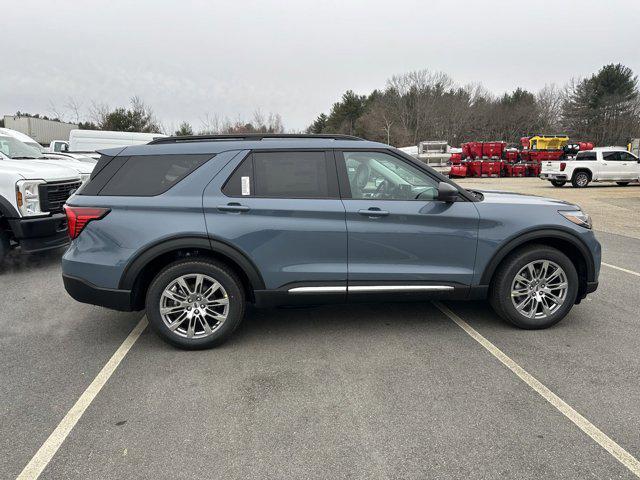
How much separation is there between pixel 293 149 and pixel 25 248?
457 centimetres

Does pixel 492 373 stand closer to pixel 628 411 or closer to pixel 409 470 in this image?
pixel 628 411

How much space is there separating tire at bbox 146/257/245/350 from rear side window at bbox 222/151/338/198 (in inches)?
27.4

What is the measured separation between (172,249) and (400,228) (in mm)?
1920

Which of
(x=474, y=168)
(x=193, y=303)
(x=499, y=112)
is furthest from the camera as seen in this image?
(x=499, y=112)

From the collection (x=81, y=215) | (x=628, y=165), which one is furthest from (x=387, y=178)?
(x=628, y=165)

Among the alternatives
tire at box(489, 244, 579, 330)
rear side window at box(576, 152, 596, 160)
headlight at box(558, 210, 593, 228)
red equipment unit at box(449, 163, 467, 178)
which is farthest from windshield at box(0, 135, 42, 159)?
red equipment unit at box(449, 163, 467, 178)

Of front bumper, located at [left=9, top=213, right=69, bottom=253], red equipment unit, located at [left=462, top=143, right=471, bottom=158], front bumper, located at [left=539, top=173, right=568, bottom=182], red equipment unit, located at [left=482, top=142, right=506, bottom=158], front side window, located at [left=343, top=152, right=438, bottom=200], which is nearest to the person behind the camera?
front side window, located at [left=343, top=152, right=438, bottom=200]

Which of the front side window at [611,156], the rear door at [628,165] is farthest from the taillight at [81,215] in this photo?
the rear door at [628,165]

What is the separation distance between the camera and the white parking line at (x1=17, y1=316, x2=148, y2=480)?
2.30 metres

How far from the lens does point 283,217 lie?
3.61m

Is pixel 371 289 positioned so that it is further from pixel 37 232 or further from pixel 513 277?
pixel 37 232

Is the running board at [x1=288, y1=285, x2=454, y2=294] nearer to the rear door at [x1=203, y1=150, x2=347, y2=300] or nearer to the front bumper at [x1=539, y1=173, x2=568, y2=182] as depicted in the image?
the rear door at [x1=203, y1=150, x2=347, y2=300]

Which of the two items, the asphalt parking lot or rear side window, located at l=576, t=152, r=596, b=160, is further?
Answer: rear side window, located at l=576, t=152, r=596, b=160

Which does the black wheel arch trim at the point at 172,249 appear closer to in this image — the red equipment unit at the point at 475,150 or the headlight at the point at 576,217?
the headlight at the point at 576,217
